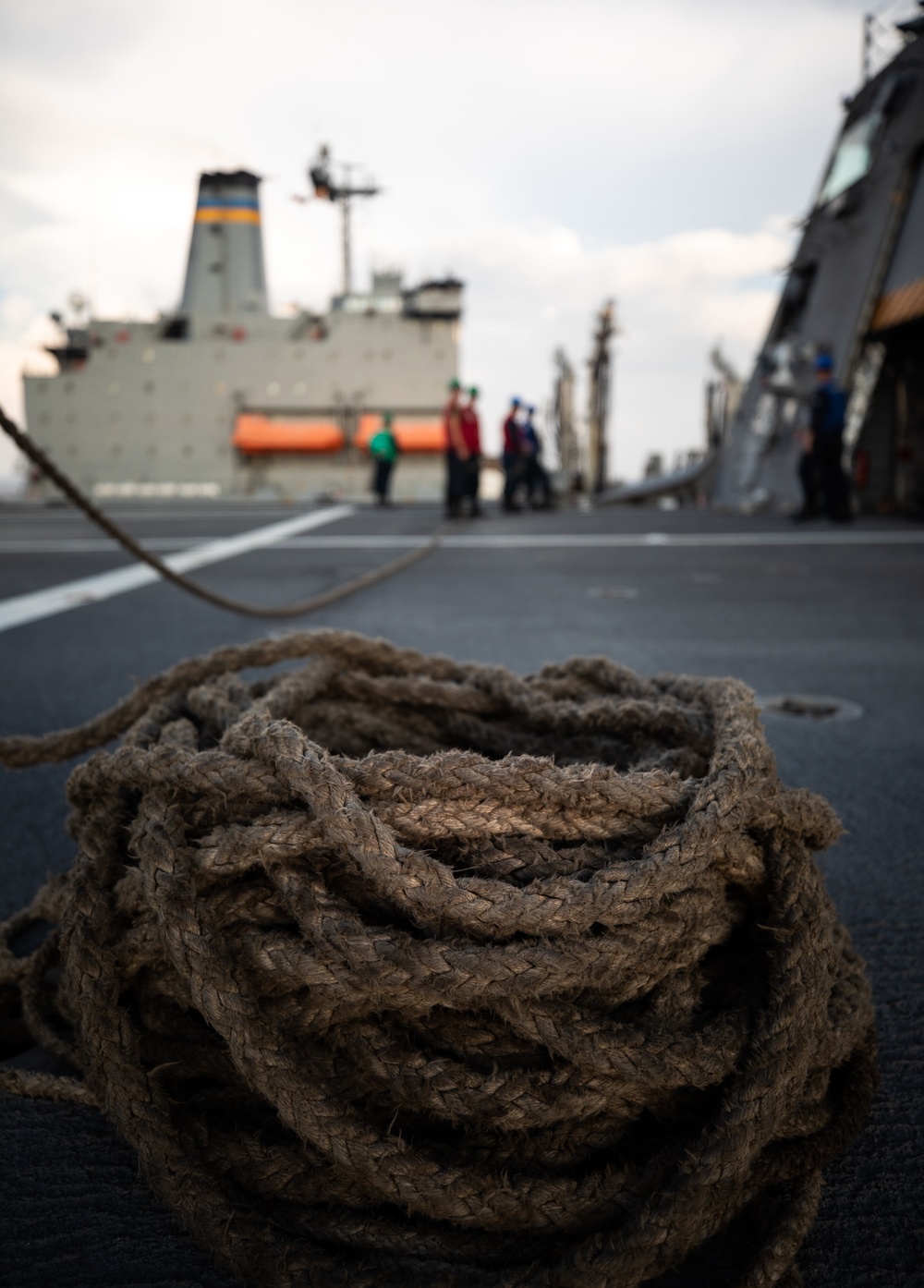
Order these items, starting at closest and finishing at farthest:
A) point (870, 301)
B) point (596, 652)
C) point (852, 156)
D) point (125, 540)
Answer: point (125, 540)
point (596, 652)
point (870, 301)
point (852, 156)

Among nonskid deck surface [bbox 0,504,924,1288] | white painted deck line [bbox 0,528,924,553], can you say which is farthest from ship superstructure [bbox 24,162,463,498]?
white painted deck line [bbox 0,528,924,553]

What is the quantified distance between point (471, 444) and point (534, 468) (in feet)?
12.3

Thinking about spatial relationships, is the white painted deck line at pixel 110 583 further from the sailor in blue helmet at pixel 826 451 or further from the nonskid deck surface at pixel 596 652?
the sailor in blue helmet at pixel 826 451

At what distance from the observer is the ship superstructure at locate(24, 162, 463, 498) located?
23.1 metres

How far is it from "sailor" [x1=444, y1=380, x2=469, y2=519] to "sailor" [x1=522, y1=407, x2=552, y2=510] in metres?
3.12

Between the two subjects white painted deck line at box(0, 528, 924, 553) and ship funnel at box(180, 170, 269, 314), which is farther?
ship funnel at box(180, 170, 269, 314)

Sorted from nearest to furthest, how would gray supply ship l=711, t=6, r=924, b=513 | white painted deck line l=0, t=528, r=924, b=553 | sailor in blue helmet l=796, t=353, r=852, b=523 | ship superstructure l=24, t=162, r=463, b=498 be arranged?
white painted deck line l=0, t=528, r=924, b=553, sailor in blue helmet l=796, t=353, r=852, b=523, gray supply ship l=711, t=6, r=924, b=513, ship superstructure l=24, t=162, r=463, b=498

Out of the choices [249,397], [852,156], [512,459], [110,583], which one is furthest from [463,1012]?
[249,397]

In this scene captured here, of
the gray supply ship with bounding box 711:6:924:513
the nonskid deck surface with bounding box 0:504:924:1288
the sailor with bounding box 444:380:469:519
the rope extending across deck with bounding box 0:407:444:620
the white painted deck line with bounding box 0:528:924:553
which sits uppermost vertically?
the gray supply ship with bounding box 711:6:924:513

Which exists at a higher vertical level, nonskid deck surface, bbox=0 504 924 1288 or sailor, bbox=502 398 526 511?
sailor, bbox=502 398 526 511

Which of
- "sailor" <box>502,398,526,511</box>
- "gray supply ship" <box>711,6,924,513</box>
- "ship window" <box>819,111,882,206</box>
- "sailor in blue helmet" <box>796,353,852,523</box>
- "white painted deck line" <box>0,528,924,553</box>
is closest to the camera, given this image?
"white painted deck line" <box>0,528,924,553</box>

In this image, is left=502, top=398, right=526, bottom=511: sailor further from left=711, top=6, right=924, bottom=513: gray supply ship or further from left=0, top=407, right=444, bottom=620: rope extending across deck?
left=0, top=407, right=444, bottom=620: rope extending across deck

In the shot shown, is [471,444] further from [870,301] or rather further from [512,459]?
[870,301]

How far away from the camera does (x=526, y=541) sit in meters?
9.09
